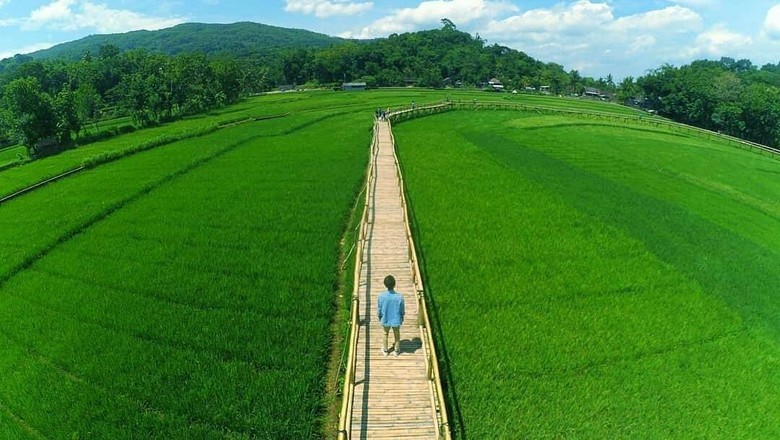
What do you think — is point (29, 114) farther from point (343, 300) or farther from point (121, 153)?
point (343, 300)

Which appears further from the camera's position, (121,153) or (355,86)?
(355,86)

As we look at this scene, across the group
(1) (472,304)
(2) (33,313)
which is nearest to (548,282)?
(1) (472,304)

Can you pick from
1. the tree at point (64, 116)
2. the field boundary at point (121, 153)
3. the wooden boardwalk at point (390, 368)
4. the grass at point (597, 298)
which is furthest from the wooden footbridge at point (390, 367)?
the tree at point (64, 116)

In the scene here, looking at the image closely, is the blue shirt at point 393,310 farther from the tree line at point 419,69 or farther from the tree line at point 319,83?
the tree line at point 419,69

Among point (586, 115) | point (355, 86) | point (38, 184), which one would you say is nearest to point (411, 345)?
point (38, 184)

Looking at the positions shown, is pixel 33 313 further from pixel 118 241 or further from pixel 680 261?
pixel 680 261

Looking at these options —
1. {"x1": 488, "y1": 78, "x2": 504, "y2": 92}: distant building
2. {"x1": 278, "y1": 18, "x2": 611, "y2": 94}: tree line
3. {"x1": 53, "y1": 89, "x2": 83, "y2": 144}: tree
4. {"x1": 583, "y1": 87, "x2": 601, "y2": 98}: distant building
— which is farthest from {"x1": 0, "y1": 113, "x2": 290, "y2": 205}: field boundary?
{"x1": 583, "y1": 87, "x2": 601, "y2": 98}: distant building

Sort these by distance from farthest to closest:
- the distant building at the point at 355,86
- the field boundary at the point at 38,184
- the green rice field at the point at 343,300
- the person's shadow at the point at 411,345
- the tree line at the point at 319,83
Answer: the distant building at the point at 355,86, the tree line at the point at 319,83, the field boundary at the point at 38,184, the person's shadow at the point at 411,345, the green rice field at the point at 343,300

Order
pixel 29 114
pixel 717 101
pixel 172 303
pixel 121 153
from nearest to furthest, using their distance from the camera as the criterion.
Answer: pixel 172 303 < pixel 121 153 < pixel 29 114 < pixel 717 101
